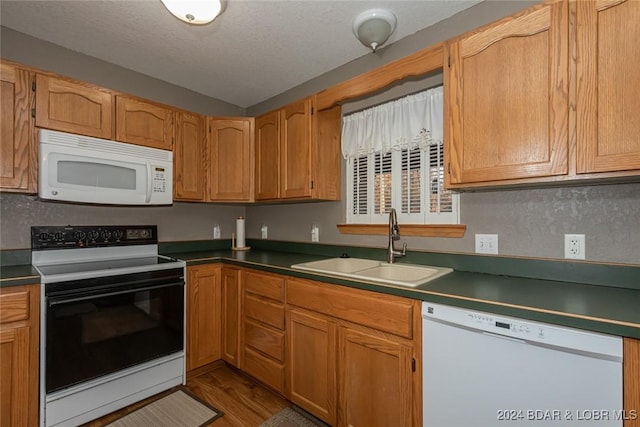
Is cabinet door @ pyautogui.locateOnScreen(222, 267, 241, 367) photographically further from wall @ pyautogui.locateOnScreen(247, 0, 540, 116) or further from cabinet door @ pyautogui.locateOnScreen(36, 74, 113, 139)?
wall @ pyautogui.locateOnScreen(247, 0, 540, 116)

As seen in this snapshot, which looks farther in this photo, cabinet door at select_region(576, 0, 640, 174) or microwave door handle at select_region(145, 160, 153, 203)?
microwave door handle at select_region(145, 160, 153, 203)

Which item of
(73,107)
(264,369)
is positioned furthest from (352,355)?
(73,107)

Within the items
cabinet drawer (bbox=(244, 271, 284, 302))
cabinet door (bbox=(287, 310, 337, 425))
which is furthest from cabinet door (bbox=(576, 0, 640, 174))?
cabinet drawer (bbox=(244, 271, 284, 302))

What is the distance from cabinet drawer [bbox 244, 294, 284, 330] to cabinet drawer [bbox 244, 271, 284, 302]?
0.05 metres

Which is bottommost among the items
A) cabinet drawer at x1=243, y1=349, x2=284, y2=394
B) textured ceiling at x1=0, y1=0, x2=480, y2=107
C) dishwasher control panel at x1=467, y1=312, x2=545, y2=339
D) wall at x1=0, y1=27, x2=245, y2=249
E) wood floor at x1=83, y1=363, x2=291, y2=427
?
wood floor at x1=83, y1=363, x2=291, y2=427

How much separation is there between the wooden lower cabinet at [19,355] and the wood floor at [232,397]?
1.19 ft

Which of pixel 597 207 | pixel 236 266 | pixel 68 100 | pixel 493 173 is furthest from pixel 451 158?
pixel 68 100

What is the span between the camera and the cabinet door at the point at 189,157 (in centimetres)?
246

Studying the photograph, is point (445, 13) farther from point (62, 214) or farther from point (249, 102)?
point (62, 214)

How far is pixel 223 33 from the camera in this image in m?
1.91

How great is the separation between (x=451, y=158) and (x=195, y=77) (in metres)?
2.27

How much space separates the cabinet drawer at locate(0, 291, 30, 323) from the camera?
1.46m

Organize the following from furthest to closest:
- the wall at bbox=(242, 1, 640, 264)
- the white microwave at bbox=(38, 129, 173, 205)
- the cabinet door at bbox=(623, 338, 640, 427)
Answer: the white microwave at bbox=(38, 129, 173, 205)
the wall at bbox=(242, 1, 640, 264)
the cabinet door at bbox=(623, 338, 640, 427)

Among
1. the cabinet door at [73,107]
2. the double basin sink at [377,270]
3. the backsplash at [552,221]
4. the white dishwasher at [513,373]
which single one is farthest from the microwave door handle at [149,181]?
the white dishwasher at [513,373]
